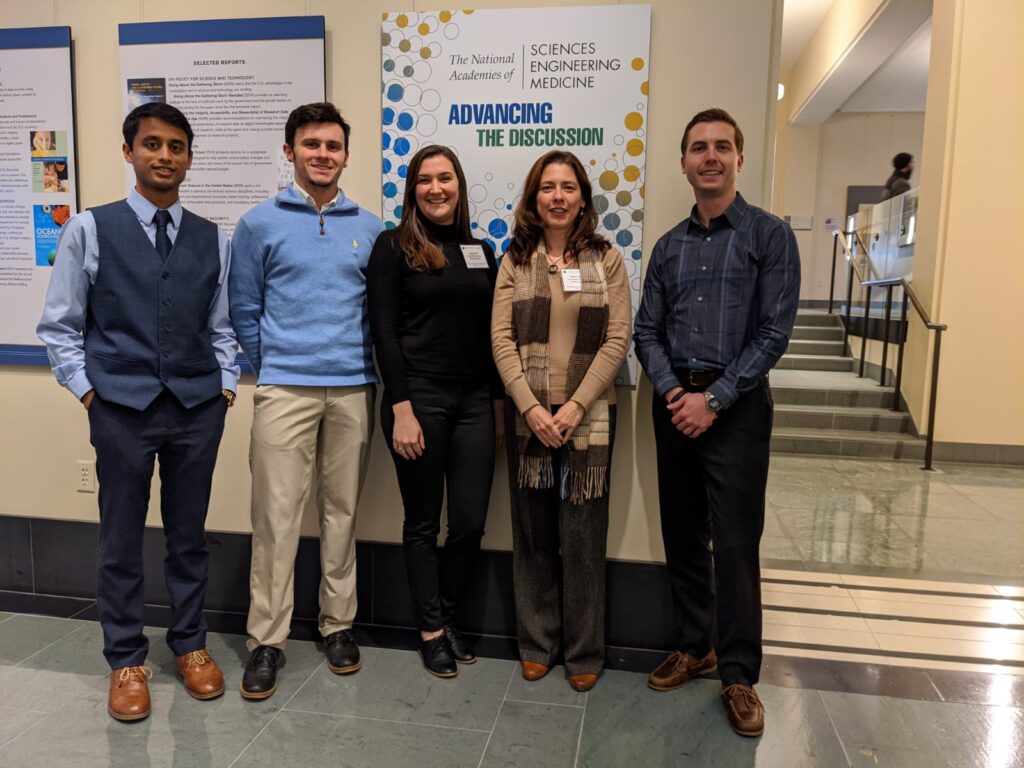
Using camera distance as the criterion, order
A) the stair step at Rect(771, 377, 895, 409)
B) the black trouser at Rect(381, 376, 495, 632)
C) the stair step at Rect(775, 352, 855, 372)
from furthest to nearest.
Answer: the stair step at Rect(775, 352, 855, 372), the stair step at Rect(771, 377, 895, 409), the black trouser at Rect(381, 376, 495, 632)

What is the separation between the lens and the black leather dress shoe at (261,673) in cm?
225

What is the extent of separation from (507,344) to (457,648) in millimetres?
1065

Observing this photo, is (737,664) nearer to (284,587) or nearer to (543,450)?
(543,450)

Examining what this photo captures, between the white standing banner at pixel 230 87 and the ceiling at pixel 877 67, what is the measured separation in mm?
6556

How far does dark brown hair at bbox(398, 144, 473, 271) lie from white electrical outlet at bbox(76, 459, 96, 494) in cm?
167

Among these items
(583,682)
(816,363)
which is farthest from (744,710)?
(816,363)

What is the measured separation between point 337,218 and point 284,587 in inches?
47.1

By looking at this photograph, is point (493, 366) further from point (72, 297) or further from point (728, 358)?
point (72, 297)

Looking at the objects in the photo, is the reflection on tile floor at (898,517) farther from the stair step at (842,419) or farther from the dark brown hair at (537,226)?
the dark brown hair at (537,226)

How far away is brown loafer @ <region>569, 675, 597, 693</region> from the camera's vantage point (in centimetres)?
235

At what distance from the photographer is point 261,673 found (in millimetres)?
2285

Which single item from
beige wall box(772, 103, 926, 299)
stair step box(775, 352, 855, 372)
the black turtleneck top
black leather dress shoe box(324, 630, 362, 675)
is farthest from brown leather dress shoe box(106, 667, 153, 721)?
beige wall box(772, 103, 926, 299)

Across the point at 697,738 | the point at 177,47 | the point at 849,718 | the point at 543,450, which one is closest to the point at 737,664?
the point at 697,738

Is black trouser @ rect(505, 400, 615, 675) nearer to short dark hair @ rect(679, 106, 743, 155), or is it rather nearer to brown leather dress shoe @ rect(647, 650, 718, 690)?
brown leather dress shoe @ rect(647, 650, 718, 690)
